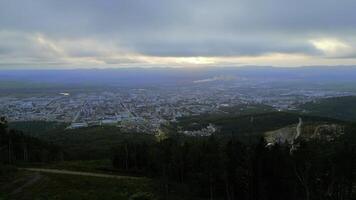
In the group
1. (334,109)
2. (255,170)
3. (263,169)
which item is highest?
(263,169)

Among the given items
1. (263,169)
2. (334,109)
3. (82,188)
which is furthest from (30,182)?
(334,109)

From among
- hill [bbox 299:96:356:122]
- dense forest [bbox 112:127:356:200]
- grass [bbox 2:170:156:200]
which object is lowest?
hill [bbox 299:96:356:122]

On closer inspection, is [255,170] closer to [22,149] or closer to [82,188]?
[82,188]

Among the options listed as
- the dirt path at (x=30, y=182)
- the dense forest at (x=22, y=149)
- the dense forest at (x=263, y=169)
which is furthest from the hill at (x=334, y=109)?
the dirt path at (x=30, y=182)

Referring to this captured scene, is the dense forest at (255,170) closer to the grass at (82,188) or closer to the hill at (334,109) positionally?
the grass at (82,188)

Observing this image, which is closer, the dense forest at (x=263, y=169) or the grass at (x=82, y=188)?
the dense forest at (x=263, y=169)

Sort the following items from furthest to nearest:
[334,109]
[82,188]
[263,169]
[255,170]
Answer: [334,109] → [255,170] → [263,169] → [82,188]

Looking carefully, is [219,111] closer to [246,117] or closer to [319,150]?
[246,117]

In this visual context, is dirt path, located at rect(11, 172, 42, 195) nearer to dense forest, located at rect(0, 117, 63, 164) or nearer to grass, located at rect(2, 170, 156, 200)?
grass, located at rect(2, 170, 156, 200)

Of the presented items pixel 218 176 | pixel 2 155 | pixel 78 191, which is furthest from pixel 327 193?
pixel 2 155

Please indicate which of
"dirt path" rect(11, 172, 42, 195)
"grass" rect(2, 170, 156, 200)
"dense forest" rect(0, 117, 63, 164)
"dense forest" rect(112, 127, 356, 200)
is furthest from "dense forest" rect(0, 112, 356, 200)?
"dirt path" rect(11, 172, 42, 195)

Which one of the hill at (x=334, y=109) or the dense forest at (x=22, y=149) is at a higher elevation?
the dense forest at (x=22, y=149)
